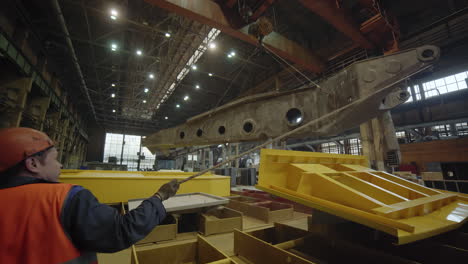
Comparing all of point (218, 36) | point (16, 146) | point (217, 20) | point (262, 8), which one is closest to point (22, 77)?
point (218, 36)

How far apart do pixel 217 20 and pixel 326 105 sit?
3.26 m

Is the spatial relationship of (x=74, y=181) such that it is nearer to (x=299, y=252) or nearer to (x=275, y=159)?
(x=275, y=159)

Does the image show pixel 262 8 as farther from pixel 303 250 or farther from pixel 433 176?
pixel 433 176

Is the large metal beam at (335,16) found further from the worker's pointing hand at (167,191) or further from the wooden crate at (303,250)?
the worker's pointing hand at (167,191)

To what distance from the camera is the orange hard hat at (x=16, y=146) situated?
3.28 feet

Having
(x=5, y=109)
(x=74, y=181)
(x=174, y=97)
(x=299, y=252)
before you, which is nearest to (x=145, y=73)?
(x=174, y=97)

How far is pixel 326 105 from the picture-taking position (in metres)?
4.20

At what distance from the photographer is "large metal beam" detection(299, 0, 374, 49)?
165 inches

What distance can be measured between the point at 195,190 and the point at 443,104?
47.5 ft

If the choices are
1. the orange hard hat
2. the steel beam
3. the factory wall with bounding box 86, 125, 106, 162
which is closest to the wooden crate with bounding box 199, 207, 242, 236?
the orange hard hat

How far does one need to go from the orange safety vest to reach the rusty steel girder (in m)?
2.62

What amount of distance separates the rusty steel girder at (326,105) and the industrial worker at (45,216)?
8.04 ft

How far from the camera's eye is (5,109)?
259 inches

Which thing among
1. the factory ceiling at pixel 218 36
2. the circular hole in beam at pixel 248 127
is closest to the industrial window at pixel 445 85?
the factory ceiling at pixel 218 36
